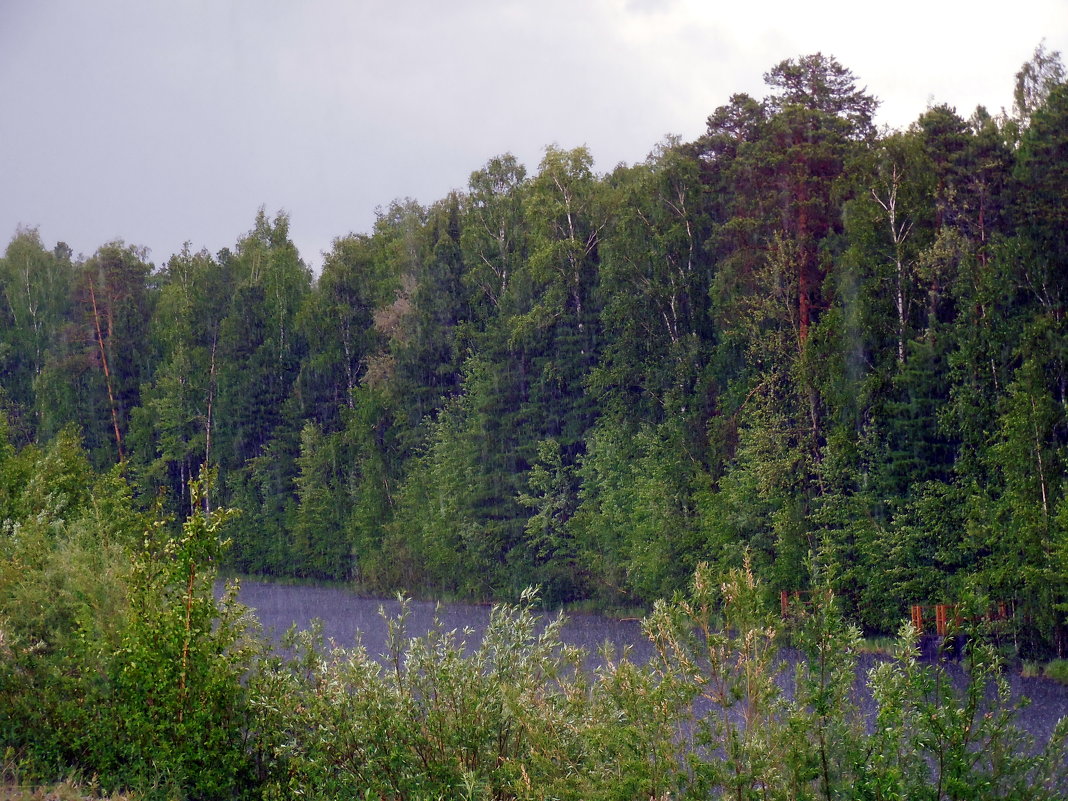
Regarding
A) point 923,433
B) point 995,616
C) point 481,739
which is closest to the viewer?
point 481,739

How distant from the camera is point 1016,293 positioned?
2838 cm

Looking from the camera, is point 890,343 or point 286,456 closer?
point 890,343

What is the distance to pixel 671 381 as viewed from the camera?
39.2m

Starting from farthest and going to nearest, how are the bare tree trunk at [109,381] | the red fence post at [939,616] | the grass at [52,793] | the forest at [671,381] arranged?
the bare tree trunk at [109,381] → the forest at [671,381] → the red fence post at [939,616] → the grass at [52,793]

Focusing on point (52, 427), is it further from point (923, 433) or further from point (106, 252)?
point (923, 433)

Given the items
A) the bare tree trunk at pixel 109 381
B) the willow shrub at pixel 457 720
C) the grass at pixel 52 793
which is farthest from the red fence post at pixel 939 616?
the bare tree trunk at pixel 109 381

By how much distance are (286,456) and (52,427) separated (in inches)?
610

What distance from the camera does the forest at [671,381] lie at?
92.6 ft

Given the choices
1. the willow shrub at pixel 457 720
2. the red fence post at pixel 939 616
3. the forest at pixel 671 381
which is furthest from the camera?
Answer: the forest at pixel 671 381

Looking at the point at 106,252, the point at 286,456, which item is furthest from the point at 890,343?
the point at 106,252

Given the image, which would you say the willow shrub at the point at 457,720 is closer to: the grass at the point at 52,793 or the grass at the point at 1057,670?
the grass at the point at 52,793

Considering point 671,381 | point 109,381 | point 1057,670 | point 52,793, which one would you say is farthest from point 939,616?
point 109,381

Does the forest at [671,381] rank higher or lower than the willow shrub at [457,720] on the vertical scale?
higher

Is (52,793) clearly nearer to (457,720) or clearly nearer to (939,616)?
(457,720)
